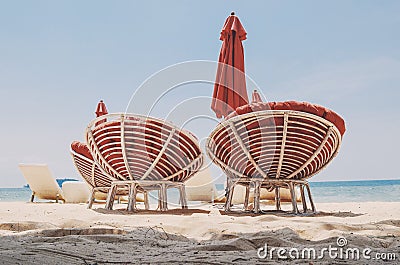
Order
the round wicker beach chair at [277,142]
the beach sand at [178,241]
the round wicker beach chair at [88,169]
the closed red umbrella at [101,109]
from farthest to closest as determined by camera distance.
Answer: the closed red umbrella at [101,109] < the round wicker beach chair at [88,169] < the round wicker beach chair at [277,142] < the beach sand at [178,241]

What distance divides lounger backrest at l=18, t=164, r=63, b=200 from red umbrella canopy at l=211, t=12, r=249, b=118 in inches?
200

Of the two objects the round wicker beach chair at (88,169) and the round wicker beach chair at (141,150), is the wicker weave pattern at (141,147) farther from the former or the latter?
the round wicker beach chair at (88,169)

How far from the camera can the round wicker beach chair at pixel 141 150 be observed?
3305mm

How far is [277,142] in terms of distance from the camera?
3.03 metres

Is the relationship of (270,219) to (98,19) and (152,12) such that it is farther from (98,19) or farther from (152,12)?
(98,19)

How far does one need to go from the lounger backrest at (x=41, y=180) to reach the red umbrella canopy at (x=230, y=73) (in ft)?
16.6

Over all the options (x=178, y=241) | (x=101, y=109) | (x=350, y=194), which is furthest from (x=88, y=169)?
(x=350, y=194)

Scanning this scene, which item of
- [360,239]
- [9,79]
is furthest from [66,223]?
[9,79]

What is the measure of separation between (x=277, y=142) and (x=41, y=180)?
6550mm

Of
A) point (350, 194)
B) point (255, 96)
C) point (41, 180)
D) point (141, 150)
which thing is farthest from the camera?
point (350, 194)

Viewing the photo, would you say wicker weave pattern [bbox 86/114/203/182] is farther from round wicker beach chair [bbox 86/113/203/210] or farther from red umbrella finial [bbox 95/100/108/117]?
red umbrella finial [bbox 95/100/108/117]
